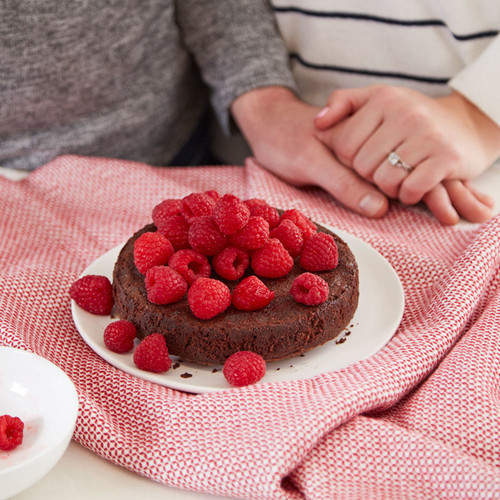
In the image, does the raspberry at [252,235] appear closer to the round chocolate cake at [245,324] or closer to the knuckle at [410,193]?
the round chocolate cake at [245,324]

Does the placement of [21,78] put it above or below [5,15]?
below

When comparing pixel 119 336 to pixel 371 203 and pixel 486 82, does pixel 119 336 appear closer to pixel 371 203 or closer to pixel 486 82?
pixel 371 203

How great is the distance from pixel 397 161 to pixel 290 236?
44 centimetres

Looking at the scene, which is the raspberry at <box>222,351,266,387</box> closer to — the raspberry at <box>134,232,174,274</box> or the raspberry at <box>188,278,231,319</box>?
the raspberry at <box>188,278,231,319</box>

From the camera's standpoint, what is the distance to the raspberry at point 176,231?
102cm

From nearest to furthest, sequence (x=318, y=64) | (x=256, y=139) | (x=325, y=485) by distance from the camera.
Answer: (x=325, y=485)
(x=256, y=139)
(x=318, y=64)

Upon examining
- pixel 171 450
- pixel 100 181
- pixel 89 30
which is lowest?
pixel 100 181

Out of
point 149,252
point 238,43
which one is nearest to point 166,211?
point 149,252

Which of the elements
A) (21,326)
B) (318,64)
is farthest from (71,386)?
(318,64)

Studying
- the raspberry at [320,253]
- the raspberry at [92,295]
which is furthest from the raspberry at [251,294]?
the raspberry at [92,295]

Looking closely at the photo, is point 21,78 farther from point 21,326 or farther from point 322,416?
point 322,416

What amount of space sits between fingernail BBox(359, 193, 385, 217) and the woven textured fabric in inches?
4.9

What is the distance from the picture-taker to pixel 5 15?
4.36 feet

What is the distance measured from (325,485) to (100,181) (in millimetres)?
983
